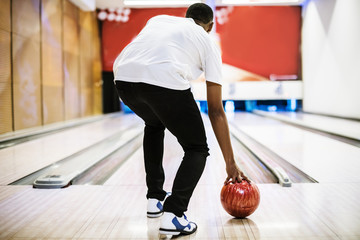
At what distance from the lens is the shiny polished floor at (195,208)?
1.44m

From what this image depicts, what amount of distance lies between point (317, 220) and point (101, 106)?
335 inches

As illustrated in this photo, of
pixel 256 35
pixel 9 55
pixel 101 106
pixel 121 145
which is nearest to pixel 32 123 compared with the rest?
pixel 9 55

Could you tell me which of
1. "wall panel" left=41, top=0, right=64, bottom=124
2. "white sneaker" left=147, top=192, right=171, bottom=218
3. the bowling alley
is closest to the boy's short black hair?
the bowling alley

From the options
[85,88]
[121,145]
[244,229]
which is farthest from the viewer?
[85,88]

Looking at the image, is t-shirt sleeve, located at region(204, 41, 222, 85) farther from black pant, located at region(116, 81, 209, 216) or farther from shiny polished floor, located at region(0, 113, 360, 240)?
shiny polished floor, located at region(0, 113, 360, 240)

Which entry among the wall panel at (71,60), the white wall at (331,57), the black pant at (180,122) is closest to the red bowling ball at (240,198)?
the black pant at (180,122)

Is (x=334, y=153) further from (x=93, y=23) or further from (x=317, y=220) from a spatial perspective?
(x=93, y=23)

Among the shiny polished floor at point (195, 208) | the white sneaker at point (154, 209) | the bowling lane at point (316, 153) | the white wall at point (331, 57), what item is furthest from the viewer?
the white wall at point (331, 57)

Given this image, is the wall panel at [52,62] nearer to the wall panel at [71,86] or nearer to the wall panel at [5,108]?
the wall panel at [71,86]

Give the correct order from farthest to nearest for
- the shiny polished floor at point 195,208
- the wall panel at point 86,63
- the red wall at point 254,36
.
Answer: the red wall at point 254,36
the wall panel at point 86,63
the shiny polished floor at point 195,208

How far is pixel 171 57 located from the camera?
1312 mm

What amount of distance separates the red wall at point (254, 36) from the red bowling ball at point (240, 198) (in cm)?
825

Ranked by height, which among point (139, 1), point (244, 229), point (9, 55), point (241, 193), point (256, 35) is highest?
point (139, 1)

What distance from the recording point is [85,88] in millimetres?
8375
